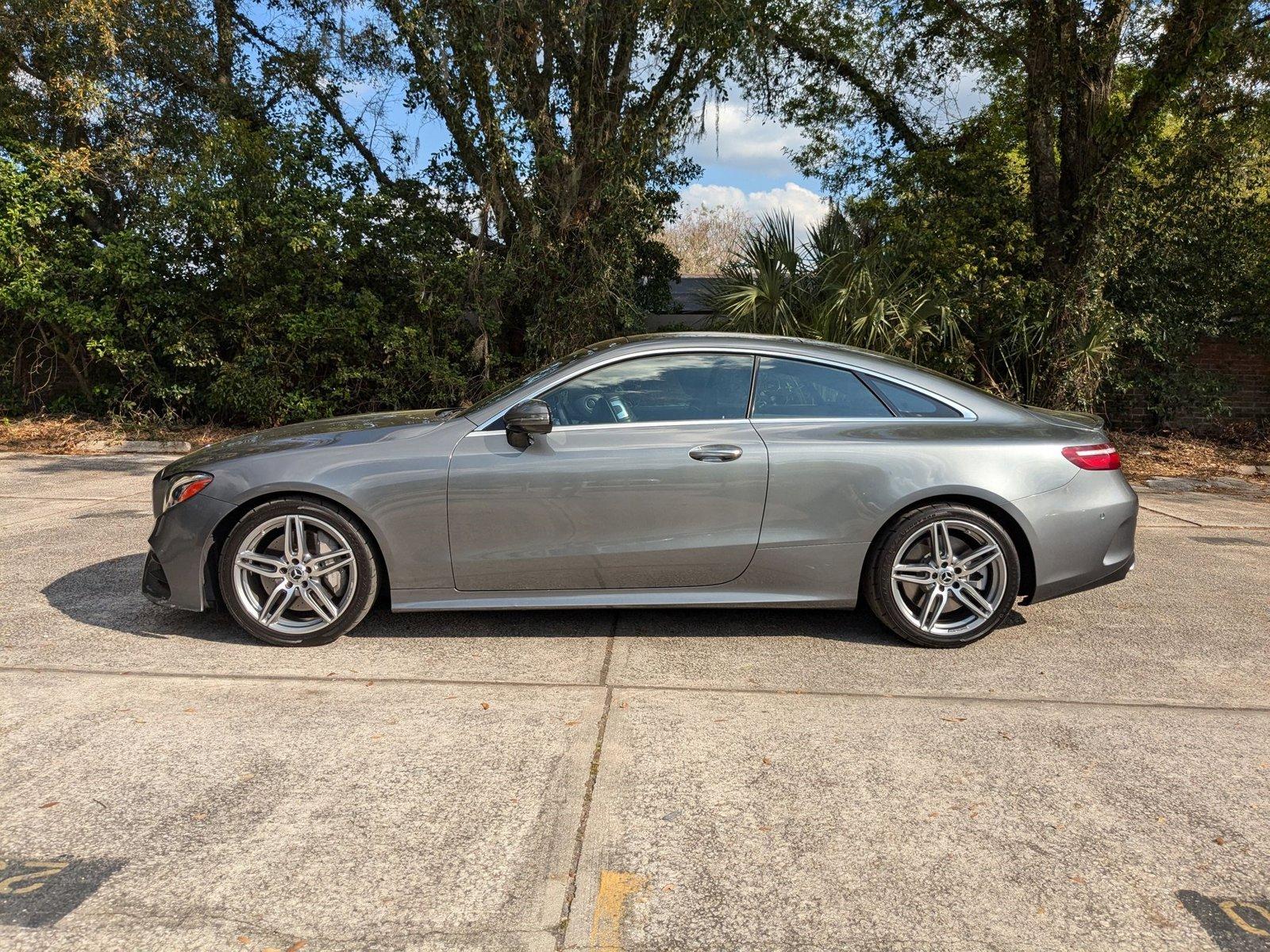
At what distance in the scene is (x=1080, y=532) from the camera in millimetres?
4527

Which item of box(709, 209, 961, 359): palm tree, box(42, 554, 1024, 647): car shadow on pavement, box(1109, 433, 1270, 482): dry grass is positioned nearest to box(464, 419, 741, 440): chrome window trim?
box(42, 554, 1024, 647): car shadow on pavement

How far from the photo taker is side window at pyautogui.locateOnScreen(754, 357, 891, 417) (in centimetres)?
459

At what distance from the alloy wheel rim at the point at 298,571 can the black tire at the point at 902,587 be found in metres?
2.50

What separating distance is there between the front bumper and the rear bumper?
382cm

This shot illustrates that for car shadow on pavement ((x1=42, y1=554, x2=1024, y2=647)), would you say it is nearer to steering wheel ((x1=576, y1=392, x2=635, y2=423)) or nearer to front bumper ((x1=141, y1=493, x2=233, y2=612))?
front bumper ((x1=141, y1=493, x2=233, y2=612))

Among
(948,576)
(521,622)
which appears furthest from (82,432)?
(948,576)

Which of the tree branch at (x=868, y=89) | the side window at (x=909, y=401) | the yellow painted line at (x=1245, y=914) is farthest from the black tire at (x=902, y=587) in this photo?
the tree branch at (x=868, y=89)

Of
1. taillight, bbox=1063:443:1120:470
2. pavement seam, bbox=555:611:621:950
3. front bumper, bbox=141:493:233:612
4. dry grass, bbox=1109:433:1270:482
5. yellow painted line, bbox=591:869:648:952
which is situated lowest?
dry grass, bbox=1109:433:1270:482

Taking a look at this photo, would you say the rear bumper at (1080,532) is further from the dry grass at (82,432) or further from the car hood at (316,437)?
the dry grass at (82,432)

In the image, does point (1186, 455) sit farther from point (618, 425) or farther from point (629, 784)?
point (629, 784)

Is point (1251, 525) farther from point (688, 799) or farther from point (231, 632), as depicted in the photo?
point (231, 632)

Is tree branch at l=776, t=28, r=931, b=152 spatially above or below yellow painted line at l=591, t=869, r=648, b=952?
above

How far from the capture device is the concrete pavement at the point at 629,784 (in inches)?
95.4

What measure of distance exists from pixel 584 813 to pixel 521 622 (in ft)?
6.68
